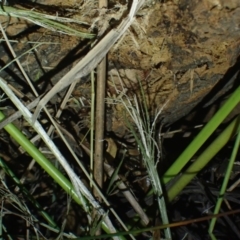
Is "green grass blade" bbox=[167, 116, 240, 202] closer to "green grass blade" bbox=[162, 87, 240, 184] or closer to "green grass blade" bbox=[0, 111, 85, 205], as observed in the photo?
"green grass blade" bbox=[162, 87, 240, 184]

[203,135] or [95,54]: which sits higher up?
[95,54]

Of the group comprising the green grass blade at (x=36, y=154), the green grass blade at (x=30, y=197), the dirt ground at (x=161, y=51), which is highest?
the dirt ground at (x=161, y=51)

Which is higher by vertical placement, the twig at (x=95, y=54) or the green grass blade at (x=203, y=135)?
the twig at (x=95, y=54)

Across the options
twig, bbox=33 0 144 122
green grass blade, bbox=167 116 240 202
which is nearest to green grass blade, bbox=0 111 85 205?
twig, bbox=33 0 144 122

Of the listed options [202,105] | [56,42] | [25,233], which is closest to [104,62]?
[56,42]

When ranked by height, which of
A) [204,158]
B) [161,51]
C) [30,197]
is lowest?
[30,197]

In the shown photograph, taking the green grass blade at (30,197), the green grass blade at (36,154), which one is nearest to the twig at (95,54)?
the green grass blade at (36,154)

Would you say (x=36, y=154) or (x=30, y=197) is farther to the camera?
(x=30, y=197)

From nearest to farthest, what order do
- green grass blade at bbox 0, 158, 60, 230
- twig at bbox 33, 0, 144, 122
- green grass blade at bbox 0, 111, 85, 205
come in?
1. twig at bbox 33, 0, 144, 122
2. green grass blade at bbox 0, 111, 85, 205
3. green grass blade at bbox 0, 158, 60, 230

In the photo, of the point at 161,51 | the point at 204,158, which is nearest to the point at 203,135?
the point at 204,158

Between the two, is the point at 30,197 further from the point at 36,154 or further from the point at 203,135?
the point at 203,135

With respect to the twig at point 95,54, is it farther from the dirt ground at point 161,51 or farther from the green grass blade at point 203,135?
the green grass blade at point 203,135

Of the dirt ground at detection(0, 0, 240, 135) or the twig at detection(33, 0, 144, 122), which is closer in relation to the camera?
the twig at detection(33, 0, 144, 122)
